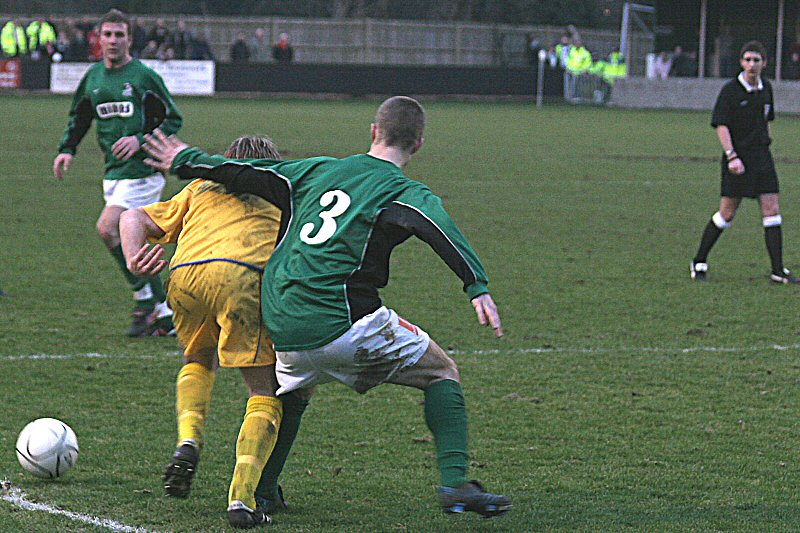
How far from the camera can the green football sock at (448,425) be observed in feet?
14.2

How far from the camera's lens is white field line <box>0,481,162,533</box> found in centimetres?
448

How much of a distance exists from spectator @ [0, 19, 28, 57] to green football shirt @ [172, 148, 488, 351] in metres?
37.7

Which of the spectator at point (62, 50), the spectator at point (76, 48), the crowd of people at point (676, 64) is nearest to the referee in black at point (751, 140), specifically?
the spectator at point (62, 50)

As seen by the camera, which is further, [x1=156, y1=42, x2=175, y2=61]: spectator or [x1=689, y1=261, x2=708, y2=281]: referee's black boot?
[x1=156, y1=42, x2=175, y2=61]: spectator

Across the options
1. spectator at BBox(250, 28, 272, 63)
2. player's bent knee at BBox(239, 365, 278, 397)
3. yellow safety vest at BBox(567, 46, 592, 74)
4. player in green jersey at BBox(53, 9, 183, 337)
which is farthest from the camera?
spectator at BBox(250, 28, 272, 63)

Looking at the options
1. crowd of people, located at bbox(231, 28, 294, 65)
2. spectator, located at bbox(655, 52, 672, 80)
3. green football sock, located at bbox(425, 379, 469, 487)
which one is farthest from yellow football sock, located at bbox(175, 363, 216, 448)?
spectator, located at bbox(655, 52, 672, 80)

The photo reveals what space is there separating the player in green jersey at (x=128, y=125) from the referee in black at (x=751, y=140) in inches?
179

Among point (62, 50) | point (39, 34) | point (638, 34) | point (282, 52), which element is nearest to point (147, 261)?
point (62, 50)

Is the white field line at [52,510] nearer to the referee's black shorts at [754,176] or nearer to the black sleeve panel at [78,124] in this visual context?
the black sleeve panel at [78,124]

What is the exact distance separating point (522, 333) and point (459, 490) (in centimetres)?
417

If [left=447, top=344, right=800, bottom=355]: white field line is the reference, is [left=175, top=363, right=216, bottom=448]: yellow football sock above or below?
above

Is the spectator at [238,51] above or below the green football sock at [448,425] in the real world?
above

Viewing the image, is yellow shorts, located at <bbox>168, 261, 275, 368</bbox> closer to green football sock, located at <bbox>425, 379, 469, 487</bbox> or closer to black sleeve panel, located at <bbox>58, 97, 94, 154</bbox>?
green football sock, located at <bbox>425, 379, 469, 487</bbox>

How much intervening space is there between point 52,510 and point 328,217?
1.52 meters
